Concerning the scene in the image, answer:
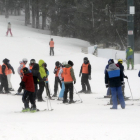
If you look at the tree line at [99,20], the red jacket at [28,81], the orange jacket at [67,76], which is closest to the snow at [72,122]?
the red jacket at [28,81]

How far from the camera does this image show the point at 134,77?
2405cm

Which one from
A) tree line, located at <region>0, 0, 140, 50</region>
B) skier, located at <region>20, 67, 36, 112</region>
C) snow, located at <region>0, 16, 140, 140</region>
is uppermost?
tree line, located at <region>0, 0, 140, 50</region>

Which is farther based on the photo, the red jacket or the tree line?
the tree line

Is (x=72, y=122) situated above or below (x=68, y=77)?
below

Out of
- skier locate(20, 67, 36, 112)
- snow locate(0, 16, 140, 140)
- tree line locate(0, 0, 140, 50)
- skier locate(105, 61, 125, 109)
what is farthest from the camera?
tree line locate(0, 0, 140, 50)

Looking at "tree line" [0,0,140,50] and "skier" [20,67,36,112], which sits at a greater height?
"tree line" [0,0,140,50]

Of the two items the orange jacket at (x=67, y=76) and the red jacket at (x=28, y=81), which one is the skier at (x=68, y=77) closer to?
the orange jacket at (x=67, y=76)

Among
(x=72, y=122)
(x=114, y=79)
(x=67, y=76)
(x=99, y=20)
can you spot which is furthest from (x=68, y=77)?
(x=99, y=20)

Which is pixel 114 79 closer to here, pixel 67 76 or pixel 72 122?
pixel 67 76

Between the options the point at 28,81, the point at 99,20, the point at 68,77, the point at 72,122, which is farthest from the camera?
the point at 99,20

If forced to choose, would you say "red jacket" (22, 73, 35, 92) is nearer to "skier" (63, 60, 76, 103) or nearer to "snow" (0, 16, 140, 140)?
"snow" (0, 16, 140, 140)

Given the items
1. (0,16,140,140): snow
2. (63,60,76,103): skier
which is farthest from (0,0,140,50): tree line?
(63,60,76,103): skier

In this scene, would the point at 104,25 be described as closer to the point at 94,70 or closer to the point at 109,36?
the point at 109,36

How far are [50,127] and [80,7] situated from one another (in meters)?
40.1
